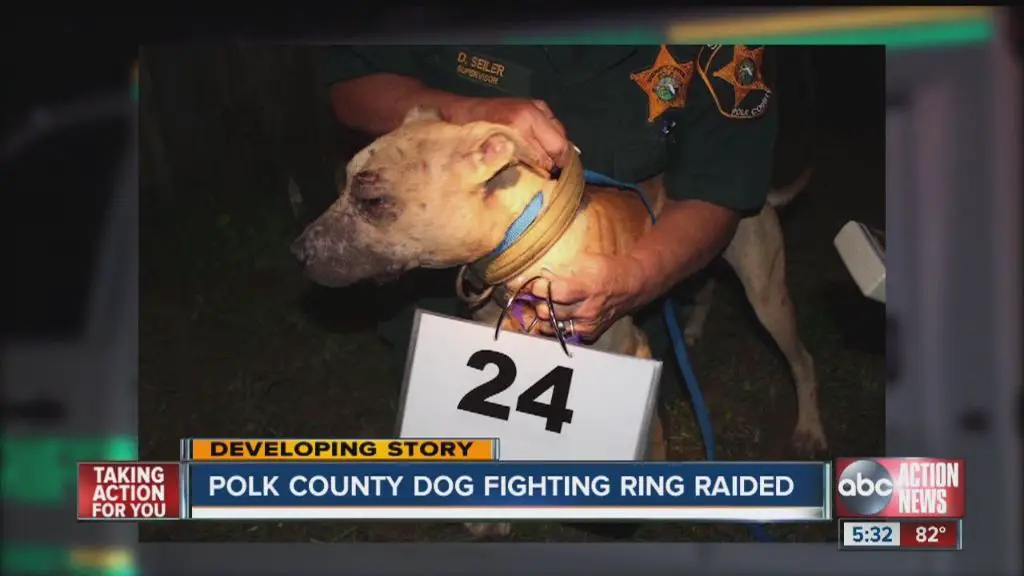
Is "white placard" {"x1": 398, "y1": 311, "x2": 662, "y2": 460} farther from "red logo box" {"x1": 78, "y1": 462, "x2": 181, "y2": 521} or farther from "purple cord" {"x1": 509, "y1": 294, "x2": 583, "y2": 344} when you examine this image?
"red logo box" {"x1": 78, "y1": 462, "x2": 181, "y2": 521}

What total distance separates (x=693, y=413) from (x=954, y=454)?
0.65 metres

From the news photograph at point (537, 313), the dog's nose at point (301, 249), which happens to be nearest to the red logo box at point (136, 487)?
the news photograph at point (537, 313)

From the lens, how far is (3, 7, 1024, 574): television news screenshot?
351 centimetres

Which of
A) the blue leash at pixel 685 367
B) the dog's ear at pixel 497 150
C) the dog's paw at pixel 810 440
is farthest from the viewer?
the dog's paw at pixel 810 440

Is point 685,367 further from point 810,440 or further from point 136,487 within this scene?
point 136,487

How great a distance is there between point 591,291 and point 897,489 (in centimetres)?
92

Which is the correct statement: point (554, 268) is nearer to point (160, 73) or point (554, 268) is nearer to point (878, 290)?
point (878, 290)

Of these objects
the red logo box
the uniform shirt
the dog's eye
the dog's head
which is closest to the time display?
the uniform shirt

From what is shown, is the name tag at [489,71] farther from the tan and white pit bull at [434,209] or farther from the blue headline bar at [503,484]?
the blue headline bar at [503,484]

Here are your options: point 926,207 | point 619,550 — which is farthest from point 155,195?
point 926,207

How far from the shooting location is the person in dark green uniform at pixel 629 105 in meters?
3.54

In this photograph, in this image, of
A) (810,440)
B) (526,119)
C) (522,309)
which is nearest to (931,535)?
(810,440)

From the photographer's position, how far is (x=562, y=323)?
3.47 m

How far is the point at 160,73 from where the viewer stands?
3592 mm
